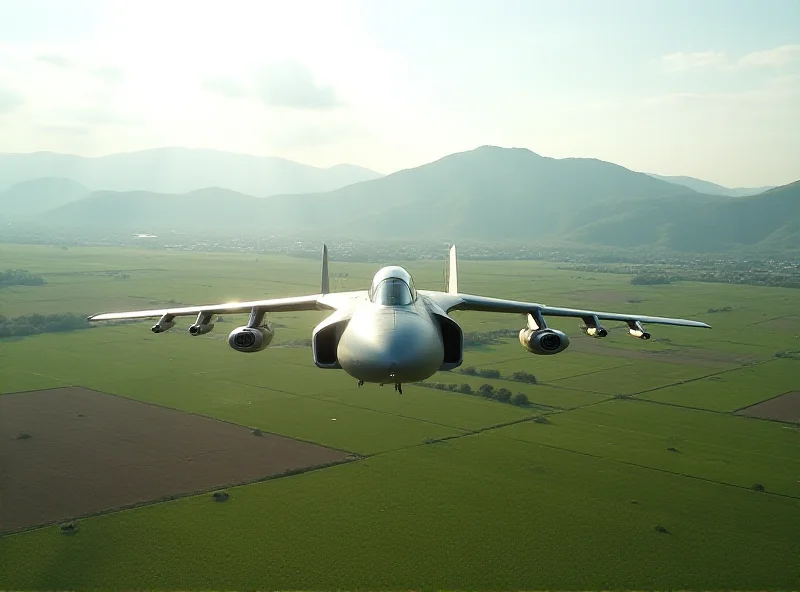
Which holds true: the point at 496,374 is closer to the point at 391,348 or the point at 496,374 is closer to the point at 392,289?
the point at 392,289

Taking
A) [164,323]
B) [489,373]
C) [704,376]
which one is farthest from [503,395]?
[164,323]

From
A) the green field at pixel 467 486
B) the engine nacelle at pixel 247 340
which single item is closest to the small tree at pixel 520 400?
the green field at pixel 467 486

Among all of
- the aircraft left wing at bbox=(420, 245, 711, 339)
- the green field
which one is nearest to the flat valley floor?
the green field

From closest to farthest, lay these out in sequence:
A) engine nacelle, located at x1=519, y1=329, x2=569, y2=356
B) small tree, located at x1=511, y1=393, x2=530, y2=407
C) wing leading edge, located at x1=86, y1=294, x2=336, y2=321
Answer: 1. engine nacelle, located at x1=519, y1=329, x2=569, y2=356
2. wing leading edge, located at x1=86, y1=294, x2=336, y2=321
3. small tree, located at x1=511, y1=393, x2=530, y2=407

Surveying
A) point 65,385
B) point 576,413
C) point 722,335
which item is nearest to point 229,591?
point 576,413

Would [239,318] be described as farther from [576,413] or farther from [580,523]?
[580,523]

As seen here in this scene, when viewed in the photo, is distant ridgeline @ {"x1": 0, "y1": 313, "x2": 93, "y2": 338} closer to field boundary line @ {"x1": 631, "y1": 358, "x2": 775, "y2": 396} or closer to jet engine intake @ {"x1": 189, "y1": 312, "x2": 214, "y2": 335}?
field boundary line @ {"x1": 631, "y1": 358, "x2": 775, "y2": 396}

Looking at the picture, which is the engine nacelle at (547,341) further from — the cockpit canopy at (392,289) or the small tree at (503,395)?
the small tree at (503,395)

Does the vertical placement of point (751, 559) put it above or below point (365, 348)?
below
